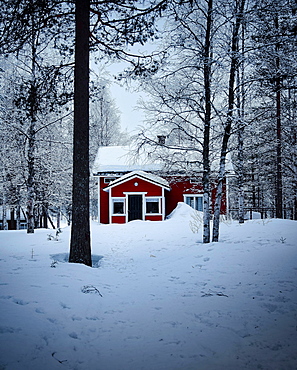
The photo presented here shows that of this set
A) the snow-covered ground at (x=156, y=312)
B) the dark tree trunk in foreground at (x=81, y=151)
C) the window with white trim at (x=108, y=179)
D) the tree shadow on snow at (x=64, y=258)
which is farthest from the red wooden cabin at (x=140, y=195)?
the snow-covered ground at (x=156, y=312)

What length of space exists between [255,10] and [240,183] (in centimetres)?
771

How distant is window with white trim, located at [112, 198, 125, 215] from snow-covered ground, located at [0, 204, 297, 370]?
13146 mm

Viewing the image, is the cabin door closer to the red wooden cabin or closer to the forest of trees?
the red wooden cabin

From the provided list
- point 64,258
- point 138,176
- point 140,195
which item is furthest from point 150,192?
point 64,258

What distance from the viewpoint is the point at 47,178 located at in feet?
46.7

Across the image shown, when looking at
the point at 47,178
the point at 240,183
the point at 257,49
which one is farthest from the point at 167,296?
the point at 47,178

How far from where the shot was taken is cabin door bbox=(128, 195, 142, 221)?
64.5 ft

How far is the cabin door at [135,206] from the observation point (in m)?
19.7

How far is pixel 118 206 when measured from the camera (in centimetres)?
1992

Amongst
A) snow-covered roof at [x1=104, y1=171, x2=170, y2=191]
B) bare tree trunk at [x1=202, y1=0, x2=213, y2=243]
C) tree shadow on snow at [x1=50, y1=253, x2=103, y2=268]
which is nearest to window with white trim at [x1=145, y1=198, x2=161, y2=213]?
snow-covered roof at [x1=104, y1=171, x2=170, y2=191]

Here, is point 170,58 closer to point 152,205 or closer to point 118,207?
point 152,205

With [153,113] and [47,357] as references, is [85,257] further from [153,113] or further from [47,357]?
[153,113]

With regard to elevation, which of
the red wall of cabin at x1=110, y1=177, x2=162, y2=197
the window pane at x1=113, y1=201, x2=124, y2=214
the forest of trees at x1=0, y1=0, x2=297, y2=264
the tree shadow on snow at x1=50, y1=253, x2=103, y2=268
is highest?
the forest of trees at x1=0, y1=0, x2=297, y2=264

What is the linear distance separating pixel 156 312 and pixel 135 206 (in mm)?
16163
